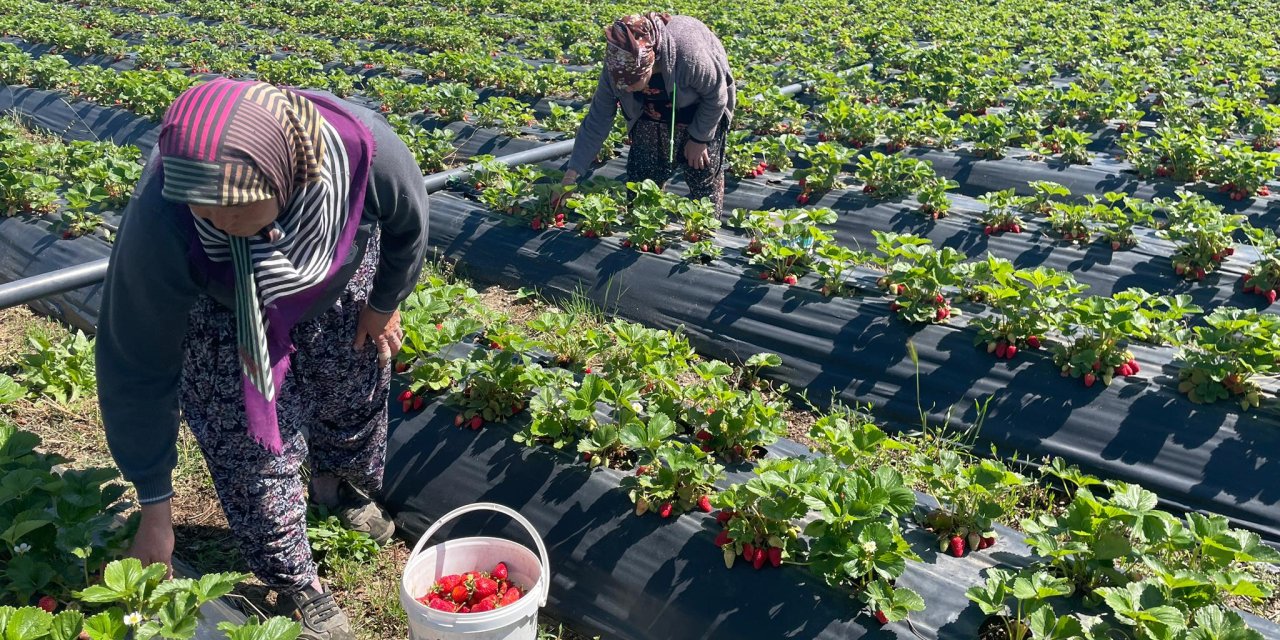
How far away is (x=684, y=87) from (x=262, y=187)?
3344mm

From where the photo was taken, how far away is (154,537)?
7.64 ft

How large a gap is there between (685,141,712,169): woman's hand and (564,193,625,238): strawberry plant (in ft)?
1.78

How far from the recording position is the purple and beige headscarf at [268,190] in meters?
1.72

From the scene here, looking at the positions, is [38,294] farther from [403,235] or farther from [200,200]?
[200,200]

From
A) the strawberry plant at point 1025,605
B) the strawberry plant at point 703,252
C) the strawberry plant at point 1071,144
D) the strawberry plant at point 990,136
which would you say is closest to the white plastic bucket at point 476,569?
the strawberry plant at point 1025,605

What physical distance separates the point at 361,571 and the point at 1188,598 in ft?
8.25

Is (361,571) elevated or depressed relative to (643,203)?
depressed

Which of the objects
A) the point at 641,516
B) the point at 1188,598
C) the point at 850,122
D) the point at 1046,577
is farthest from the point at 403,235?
the point at 850,122

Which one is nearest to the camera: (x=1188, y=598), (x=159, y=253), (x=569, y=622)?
(x=159, y=253)

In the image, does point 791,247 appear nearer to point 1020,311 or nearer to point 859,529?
point 1020,311

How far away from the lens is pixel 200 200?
1723mm

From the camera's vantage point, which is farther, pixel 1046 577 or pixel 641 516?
pixel 641 516

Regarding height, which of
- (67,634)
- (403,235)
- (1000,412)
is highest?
(403,235)

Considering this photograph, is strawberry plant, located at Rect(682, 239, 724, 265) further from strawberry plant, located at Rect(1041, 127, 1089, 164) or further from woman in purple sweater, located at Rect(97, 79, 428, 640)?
strawberry plant, located at Rect(1041, 127, 1089, 164)
